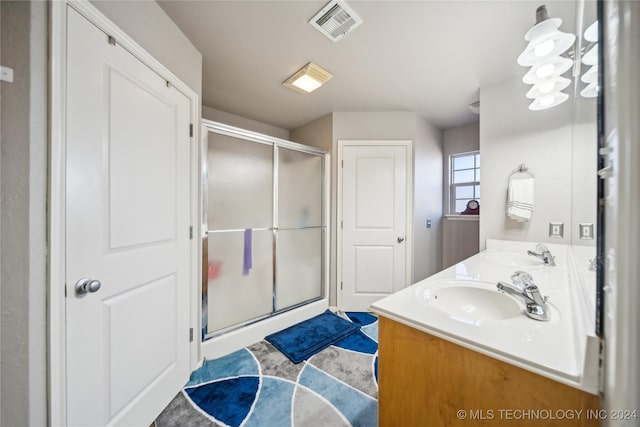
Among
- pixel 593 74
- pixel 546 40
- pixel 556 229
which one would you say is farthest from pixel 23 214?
pixel 556 229

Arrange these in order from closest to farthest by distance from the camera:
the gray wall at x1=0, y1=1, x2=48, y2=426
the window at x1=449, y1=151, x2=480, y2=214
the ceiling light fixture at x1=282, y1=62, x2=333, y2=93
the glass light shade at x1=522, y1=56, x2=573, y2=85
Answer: the gray wall at x1=0, y1=1, x2=48, y2=426, the glass light shade at x1=522, y1=56, x2=573, y2=85, the ceiling light fixture at x1=282, y1=62, x2=333, y2=93, the window at x1=449, y1=151, x2=480, y2=214

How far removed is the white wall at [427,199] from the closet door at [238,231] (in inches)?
70.9

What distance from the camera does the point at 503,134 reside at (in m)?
2.01

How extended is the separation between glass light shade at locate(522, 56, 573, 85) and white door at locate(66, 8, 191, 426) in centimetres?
226

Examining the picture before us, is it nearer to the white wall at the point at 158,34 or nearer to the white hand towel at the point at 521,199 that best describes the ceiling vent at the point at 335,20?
Result: the white wall at the point at 158,34

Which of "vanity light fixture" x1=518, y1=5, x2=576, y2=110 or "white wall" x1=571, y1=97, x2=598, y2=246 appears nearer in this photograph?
"white wall" x1=571, y1=97, x2=598, y2=246

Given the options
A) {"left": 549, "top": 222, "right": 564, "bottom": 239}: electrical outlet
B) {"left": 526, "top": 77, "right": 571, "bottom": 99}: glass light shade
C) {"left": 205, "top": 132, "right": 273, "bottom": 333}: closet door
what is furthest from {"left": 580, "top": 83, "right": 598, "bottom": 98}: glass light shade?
{"left": 205, "top": 132, "right": 273, "bottom": 333}: closet door

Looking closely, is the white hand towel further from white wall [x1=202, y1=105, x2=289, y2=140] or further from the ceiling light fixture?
white wall [x1=202, y1=105, x2=289, y2=140]

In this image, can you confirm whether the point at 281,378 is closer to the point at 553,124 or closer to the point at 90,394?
the point at 90,394

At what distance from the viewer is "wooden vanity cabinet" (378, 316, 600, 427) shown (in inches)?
20.9

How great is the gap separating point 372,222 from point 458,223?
1.40 m

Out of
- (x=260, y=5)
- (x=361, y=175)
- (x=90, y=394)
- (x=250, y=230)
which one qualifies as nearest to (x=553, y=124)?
(x=361, y=175)

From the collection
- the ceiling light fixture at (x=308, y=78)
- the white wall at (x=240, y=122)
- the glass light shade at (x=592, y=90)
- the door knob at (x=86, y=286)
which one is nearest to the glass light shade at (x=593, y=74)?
the glass light shade at (x=592, y=90)

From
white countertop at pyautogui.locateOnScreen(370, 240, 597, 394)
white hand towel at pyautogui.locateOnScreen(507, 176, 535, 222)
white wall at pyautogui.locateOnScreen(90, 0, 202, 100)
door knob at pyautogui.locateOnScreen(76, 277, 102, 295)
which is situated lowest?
white countertop at pyautogui.locateOnScreen(370, 240, 597, 394)
